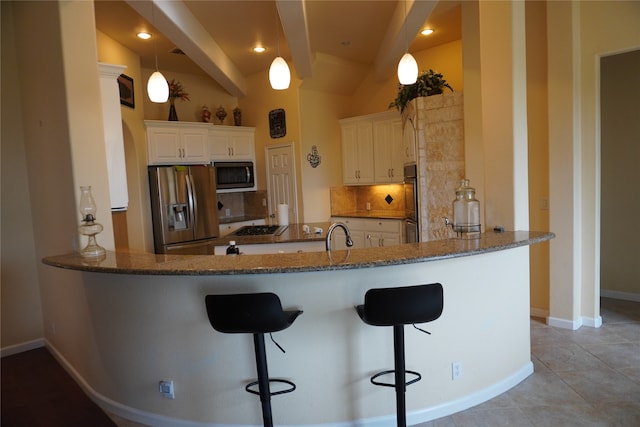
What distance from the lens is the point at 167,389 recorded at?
7.80 ft

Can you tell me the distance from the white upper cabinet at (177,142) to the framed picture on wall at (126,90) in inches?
13.9

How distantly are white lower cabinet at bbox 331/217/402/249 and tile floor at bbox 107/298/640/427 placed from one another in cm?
230

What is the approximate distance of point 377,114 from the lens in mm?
5902

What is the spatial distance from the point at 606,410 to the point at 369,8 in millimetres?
3912

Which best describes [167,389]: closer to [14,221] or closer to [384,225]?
[14,221]

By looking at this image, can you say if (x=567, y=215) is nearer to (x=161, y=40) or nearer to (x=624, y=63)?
(x=624, y=63)

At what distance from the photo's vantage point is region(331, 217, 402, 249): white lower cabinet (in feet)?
18.3

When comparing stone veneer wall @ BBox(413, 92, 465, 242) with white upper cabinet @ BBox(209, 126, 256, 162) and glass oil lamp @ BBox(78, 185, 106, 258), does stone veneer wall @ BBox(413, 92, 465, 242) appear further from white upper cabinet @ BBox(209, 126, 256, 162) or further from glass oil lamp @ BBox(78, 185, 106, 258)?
glass oil lamp @ BBox(78, 185, 106, 258)

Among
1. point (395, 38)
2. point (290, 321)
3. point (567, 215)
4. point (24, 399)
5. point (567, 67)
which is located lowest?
point (24, 399)

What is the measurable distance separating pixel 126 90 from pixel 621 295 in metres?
6.33

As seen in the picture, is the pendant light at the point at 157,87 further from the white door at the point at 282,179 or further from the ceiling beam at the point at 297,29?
the white door at the point at 282,179

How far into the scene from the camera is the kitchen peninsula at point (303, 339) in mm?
2232

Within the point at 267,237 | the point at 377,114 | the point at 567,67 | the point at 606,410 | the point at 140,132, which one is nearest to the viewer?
the point at 606,410

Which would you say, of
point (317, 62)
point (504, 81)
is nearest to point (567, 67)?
point (504, 81)
